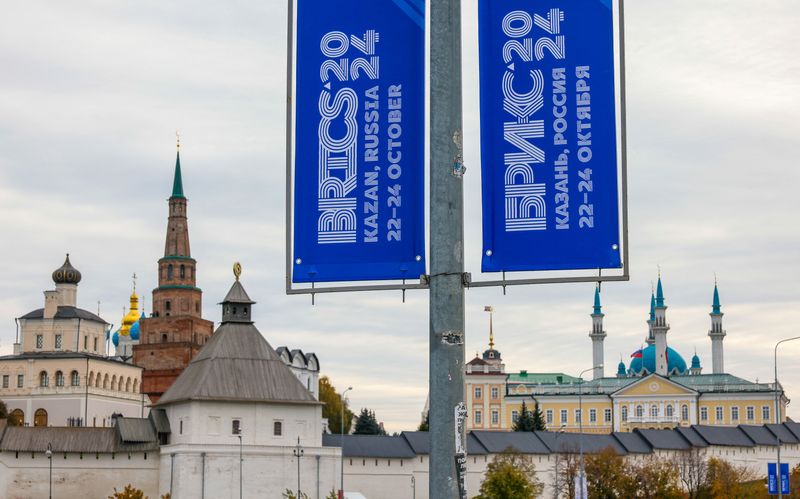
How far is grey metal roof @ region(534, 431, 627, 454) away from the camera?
102 meters

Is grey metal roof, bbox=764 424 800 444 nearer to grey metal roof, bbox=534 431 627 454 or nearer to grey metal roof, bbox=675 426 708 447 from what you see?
grey metal roof, bbox=675 426 708 447

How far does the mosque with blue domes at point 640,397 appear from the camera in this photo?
480 feet

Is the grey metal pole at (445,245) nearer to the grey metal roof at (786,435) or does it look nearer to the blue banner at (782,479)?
the blue banner at (782,479)

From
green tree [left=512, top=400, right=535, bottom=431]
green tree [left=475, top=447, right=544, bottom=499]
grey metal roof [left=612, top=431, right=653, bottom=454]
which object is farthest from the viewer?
green tree [left=512, top=400, right=535, bottom=431]

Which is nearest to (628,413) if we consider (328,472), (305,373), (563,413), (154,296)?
Result: (563,413)

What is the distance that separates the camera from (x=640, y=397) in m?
149

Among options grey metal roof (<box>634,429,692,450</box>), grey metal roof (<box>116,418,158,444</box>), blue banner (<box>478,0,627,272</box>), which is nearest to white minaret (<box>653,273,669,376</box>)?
grey metal roof (<box>634,429,692,450</box>)

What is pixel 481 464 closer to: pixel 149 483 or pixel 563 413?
pixel 149 483

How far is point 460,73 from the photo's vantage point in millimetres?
8484

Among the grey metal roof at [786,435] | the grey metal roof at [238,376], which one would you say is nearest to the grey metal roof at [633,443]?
A: the grey metal roof at [786,435]

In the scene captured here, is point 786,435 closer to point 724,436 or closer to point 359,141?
point 724,436

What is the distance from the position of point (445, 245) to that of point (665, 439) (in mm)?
107391

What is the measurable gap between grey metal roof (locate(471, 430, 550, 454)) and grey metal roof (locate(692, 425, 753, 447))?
63.4 ft

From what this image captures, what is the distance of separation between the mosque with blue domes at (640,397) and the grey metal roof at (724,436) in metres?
23.9
